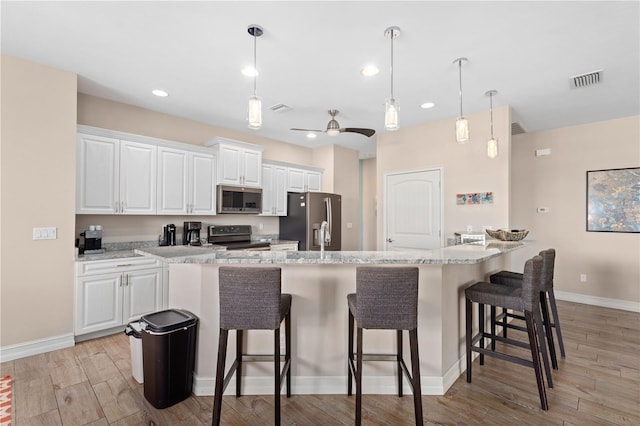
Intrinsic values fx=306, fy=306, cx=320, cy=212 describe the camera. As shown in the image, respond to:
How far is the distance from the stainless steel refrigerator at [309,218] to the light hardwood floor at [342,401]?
3.16 metres

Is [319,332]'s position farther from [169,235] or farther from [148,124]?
[148,124]

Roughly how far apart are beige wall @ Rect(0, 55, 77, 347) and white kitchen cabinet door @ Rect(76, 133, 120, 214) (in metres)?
0.19

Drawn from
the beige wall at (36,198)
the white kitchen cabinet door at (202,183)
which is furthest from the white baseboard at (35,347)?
the white kitchen cabinet door at (202,183)

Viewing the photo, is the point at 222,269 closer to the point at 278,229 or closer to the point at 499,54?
the point at 499,54

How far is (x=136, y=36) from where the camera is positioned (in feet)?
8.25

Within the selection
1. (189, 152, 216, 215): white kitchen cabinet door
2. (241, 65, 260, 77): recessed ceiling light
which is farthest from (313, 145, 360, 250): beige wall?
(241, 65, 260, 77): recessed ceiling light

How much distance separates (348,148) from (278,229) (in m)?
2.30

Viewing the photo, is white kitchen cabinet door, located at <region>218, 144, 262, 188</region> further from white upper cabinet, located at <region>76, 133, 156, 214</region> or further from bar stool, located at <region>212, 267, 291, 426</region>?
bar stool, located at <region>212, 267, 291, 426</region>

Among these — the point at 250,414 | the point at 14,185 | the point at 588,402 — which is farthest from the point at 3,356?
the point at 588,402

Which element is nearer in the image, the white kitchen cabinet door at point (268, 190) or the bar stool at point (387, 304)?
the bar stool at point (387, 304)

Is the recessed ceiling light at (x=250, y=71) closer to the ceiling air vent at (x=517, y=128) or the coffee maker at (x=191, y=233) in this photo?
the coffee maker at (x=191, y=233)

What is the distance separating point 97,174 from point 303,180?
10.8 feet

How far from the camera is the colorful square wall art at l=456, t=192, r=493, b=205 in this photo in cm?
417

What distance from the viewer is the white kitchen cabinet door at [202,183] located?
4320mm
